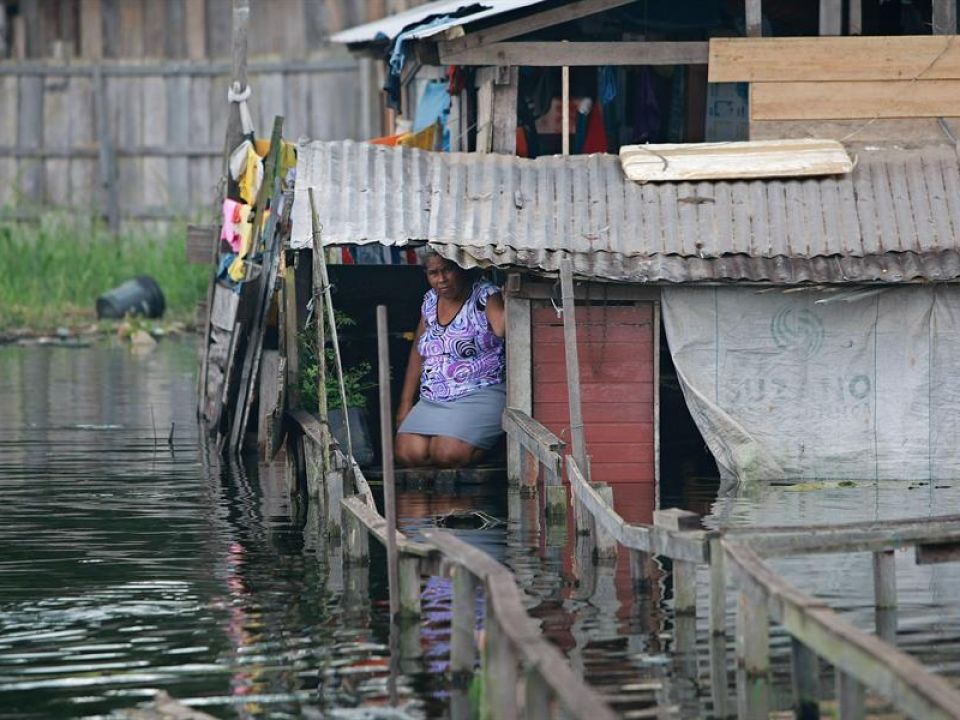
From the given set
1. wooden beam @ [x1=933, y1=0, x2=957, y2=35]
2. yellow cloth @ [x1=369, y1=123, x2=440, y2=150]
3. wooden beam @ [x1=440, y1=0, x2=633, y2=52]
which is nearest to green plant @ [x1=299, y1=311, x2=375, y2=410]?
wooden beam @ [x1=440, y1=0, x2=633, y2=52]

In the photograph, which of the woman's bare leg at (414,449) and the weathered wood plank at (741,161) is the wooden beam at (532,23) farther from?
the woman's bare leg at (414,449)

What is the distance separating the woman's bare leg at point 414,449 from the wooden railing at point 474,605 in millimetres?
1020

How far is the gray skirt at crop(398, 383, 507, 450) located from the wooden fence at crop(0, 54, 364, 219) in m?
13.2

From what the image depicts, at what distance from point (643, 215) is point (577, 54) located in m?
1.32

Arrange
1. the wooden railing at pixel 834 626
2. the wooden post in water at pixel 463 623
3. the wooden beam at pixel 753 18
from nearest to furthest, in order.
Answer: the wooden railing at pixel 834 626, the wooden post in water at pixel 463 623, the wooden beam at pixel 753 18

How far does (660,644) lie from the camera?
8805 millimetres

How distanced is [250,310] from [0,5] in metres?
12.7

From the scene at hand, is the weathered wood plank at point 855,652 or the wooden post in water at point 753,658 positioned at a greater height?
the weathered wood plank at point 855,652

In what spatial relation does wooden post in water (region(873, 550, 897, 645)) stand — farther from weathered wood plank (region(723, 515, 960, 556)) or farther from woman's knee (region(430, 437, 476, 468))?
woman's knee (region(430, 437, 476, 468))

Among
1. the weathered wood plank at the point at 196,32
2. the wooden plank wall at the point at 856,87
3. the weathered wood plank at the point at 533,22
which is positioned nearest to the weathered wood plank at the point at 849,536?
the wooden plank wall at the point at 856,87

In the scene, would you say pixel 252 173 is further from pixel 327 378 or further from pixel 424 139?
pixel 327 378

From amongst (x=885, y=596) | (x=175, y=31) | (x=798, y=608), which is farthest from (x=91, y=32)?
(x=798, y=608)

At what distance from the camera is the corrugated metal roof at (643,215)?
499 inches

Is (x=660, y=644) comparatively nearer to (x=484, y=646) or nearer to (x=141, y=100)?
(x=484, y=646)
